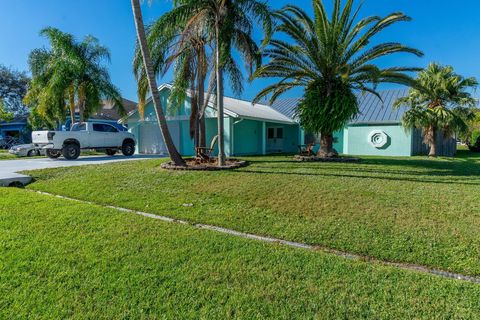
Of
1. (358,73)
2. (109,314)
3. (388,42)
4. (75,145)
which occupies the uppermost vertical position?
(388,42)

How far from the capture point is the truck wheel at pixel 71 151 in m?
14.4

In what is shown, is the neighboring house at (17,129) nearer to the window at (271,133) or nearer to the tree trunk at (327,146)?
the window at (271,133)

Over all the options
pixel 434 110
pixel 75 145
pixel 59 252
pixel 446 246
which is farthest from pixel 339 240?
pixel 434 110

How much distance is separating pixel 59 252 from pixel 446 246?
5.62 meters

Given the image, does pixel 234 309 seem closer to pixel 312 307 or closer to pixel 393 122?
pixel 312 307

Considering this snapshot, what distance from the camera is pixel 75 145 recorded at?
582 inches

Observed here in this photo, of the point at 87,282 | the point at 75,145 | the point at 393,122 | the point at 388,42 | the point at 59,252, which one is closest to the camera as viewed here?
the point at 87,282

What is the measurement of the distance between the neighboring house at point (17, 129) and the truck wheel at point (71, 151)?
24.1 meters

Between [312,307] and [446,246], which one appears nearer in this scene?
[312,307]

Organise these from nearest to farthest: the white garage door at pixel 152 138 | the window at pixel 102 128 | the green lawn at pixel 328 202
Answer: the green lawn at pixel 328 202 → the window at pixel 102 128 → the white garage door at pixel 152 138

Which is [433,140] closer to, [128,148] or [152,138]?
[152,138]

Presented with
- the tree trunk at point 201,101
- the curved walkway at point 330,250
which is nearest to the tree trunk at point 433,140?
the tree trunk at point 201,101

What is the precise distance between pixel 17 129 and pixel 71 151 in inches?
1031

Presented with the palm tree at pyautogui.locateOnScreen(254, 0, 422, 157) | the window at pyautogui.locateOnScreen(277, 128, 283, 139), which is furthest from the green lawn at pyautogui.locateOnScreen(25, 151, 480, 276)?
the window at pyautogui.locateOnScreen(277, 128, 283, 139)
